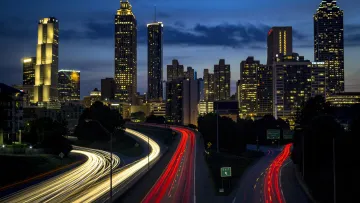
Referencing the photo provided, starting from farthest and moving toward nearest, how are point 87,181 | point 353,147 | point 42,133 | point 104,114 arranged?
point 104,114 < point 42,133 < point 87,181 < point 353,147

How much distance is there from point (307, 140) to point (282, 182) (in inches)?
296

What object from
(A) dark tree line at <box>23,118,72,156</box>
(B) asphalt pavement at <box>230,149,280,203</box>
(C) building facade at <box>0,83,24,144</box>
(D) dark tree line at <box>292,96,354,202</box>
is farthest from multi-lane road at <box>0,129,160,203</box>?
(C) building facade at <box>0,83,24,144</box>

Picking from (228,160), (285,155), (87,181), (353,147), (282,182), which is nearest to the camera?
(353,147)

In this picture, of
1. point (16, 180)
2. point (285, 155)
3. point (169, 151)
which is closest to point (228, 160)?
point (169, 151)

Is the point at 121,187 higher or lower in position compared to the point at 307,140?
lower

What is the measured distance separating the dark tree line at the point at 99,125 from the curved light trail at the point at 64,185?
3730 cm

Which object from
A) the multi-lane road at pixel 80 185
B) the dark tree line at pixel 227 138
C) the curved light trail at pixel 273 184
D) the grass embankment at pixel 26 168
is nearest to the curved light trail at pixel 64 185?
the multi-lane road at pixel 80 185

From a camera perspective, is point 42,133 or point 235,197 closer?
point 235,197

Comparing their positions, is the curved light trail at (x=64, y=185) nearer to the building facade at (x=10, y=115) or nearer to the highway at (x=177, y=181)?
the highway at (x=177, y=181)

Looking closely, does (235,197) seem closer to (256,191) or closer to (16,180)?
(256,191)

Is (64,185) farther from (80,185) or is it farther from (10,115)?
(10,115)

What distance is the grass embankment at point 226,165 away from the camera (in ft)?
185

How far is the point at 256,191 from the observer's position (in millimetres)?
53000

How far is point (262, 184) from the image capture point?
59.2 metres
